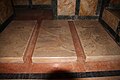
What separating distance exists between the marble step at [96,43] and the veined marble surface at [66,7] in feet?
1.42

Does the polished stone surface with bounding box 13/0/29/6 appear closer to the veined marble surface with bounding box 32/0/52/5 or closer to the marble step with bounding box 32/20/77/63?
the veined marble surface with bounding box 32/0/52/5

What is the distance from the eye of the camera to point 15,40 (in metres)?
2.23

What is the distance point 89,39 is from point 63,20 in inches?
41.9

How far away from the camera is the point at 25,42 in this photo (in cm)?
218

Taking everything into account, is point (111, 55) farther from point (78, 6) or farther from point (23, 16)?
point (23, 16)

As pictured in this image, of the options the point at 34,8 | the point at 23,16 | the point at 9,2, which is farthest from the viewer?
the point at 34,8

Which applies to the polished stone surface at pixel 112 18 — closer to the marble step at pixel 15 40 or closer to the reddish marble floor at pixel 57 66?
the reddish marble floor at pixel 57 66

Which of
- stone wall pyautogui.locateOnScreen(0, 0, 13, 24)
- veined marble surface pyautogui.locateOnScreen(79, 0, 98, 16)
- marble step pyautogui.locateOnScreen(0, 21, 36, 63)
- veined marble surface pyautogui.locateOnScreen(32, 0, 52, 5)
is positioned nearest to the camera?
marble step pyautogui.locateOnScreen(0, 21, 36, 63)

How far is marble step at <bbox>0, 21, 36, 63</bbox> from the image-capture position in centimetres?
186

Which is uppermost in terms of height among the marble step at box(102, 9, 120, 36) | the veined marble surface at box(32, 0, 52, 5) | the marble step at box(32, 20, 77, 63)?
the veined marble surface at box(32, 0, 52, 5)

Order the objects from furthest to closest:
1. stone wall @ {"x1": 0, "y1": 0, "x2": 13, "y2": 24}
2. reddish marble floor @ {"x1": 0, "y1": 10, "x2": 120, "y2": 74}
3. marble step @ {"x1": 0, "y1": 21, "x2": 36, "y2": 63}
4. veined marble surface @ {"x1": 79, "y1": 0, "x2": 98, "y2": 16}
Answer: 1. veined marble surface @ {"x1": 79, "y1": 0, "x2": 98, "y2": 16}
2. stone wall @ {"x1": 0, "y1": 0, "x2": 13, "y2": 24}
3. marble step @ {"x1": 0, "y1": 21, "x2": 36, "y2": 63}
4. reddish marble floor @ {"x1": 0, "y1": 10, "x2": 120, "y2": 74}

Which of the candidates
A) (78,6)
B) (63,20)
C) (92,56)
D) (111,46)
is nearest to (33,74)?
(92,56)

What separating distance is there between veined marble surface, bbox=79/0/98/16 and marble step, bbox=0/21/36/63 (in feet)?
3.94

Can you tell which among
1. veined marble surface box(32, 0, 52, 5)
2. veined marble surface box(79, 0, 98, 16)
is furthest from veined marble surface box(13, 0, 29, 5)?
veined marble surface box(79, 0, 98, 16)
